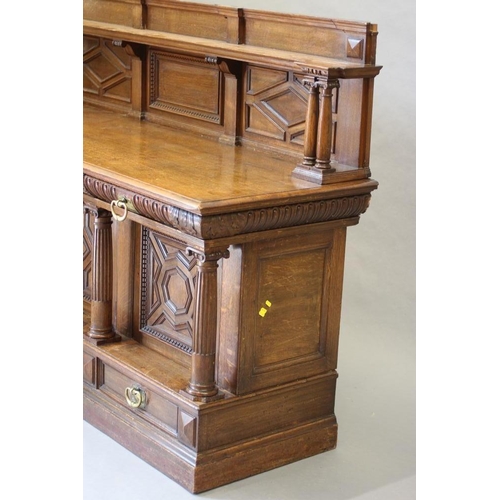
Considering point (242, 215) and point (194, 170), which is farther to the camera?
point (194, 170)

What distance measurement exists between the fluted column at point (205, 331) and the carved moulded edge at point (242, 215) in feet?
0.36

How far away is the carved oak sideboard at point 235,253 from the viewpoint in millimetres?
4172

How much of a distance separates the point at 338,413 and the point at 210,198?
1477 millimetres

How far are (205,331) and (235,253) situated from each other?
1.05ft

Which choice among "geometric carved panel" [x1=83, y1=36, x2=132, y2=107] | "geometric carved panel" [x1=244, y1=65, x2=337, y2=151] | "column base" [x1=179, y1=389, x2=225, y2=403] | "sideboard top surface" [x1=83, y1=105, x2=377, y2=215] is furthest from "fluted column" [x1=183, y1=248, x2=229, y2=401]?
"geometric carved panel" [x1=83, y1=36, x2=132, y2=107]

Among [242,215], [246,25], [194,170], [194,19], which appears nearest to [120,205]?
[194,170]

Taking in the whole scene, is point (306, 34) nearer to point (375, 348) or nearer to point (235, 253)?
A: point (235, 253)

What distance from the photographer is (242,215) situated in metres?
4.00

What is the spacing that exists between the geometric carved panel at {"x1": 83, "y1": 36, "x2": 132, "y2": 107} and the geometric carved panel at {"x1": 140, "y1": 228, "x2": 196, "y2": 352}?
1395mm

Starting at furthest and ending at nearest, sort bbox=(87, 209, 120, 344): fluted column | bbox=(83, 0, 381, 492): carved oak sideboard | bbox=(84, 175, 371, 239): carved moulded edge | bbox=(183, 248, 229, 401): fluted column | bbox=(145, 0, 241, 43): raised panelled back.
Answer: bbox=(145, 0, 241, 43): raised panelled back
bbox=(87, 209, 120, 344): fluted column
bbox=(83, 0, 381, 492): carved oak sideboard
bbox=(183, 248, 229, 401): fluted column
bbox=(84, 175, 371, 239): carved moulded edge

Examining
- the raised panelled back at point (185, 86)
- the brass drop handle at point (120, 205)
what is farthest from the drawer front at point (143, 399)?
the raised panelled back at point (185, 86)

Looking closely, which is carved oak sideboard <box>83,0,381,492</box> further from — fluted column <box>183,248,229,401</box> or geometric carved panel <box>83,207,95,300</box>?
geometric carved panel <box>83,207,95,300</box>

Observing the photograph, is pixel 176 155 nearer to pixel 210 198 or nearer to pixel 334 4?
pixel 210 198

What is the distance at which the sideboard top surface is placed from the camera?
13.2 feet
